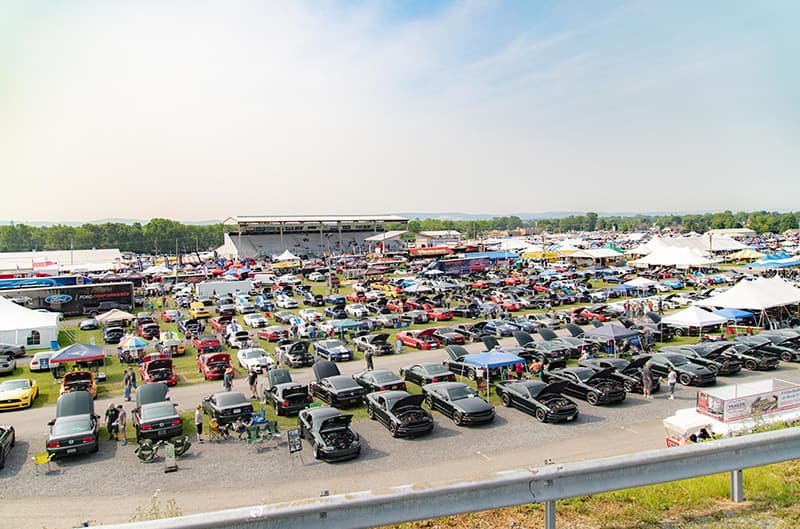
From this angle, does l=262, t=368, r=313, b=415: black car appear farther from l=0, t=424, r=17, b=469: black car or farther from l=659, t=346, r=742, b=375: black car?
l=659, t=346, r=742, b=375: black car

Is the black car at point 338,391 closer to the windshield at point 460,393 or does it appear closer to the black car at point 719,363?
the windshield at point 460,393

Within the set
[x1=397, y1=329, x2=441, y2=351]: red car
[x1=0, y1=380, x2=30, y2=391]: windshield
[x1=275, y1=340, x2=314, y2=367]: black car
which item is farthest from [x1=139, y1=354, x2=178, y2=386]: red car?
[x1=397, y1=329, x2=441, y2=351]: red car

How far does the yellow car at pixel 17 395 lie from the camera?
1961cm

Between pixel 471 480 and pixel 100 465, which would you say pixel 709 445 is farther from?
pixel 100 465

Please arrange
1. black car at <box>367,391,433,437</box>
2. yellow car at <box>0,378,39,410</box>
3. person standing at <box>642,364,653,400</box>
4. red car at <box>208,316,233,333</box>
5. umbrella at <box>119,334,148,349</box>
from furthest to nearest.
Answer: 1. red car at <box>208,316,233,333</box>
2. umbrella at <box>119,334,148,349</box>
3. yellow car at <box>0,378,39,410</box>
4. person standing at <box>642,364,653,400</box>
5. black car at <box>367,391,433,437</box>

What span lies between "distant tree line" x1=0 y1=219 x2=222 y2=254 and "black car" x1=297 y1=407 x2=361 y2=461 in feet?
473

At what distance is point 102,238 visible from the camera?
151 meters

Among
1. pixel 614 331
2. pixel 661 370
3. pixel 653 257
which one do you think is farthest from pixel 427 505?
pixel 653 257

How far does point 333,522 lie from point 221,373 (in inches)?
848

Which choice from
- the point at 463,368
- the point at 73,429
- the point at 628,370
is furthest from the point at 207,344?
the point at 628,370

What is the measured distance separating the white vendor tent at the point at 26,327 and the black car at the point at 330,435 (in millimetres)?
23864

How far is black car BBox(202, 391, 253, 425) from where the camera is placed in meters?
16.6

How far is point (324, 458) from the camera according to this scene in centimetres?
1388

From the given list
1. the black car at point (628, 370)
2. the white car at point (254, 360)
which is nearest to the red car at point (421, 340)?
the white car at point (254, 360)
